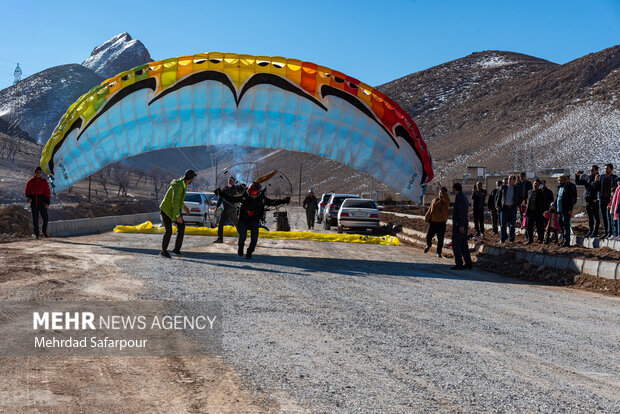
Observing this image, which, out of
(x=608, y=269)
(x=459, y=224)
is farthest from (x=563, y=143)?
(x=608, y=269)

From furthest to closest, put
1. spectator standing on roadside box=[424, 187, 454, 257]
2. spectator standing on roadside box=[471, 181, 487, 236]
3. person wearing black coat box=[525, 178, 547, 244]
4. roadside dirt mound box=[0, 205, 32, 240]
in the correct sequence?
1. roadside dirt mound box=[0, 205, 32, 240]
2. spectator standing on roadside box=[471, 181, 487, 236]
3. person wearing black coat box=[525, 178, 547, 244]
4. spectator standing on roadside box=[424, 187, 454, 257]

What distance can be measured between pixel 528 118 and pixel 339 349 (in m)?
149

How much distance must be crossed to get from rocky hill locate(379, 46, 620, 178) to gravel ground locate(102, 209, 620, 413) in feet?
351

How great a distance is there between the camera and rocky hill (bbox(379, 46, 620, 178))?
118 metres

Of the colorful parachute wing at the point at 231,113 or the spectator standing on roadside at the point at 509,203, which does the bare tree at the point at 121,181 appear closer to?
the colorful parachute wing at the point at 231,113

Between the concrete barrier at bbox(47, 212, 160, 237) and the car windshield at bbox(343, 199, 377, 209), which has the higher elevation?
the car windshield at bbox(343, 199, 377, 209)

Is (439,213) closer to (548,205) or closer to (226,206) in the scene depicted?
(548,205)

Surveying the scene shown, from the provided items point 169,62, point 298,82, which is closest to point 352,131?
point 298,82

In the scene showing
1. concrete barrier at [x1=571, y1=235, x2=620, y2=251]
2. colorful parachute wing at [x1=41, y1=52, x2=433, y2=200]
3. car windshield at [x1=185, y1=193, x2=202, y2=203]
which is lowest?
concrete barrier at [x1=571, y1=235, x2=620, y2=251]

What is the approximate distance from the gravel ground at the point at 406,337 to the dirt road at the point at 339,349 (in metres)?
0.02

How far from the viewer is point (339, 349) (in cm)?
545

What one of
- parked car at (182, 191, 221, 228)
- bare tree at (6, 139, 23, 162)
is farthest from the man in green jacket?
bare tree at (6, 139, 23, 162)

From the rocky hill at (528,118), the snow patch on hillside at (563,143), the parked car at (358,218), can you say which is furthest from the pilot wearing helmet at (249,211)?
→ the rocky hill at (528,118)

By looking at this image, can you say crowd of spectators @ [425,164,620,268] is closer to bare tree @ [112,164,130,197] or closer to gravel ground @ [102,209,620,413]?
gravel ground @ [102,209,620,413]
